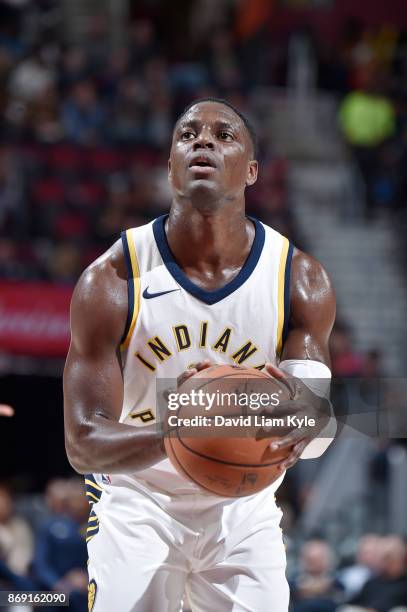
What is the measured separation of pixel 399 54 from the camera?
49.8ft

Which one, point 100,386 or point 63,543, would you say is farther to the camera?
point 63,543

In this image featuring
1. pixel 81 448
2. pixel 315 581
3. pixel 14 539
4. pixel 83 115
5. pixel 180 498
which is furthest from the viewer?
pixel 83 115

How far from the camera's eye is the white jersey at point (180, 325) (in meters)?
3.96

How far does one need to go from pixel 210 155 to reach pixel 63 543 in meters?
4.53

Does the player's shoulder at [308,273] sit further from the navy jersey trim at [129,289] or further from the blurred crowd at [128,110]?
the blurred crowd at [128,110]

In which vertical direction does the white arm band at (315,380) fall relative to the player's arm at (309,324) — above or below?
below

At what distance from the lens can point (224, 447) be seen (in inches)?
132

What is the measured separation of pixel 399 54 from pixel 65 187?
19.9 ft

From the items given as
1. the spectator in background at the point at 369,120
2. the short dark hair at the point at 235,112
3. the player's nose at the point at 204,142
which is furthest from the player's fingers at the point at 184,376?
the spectator in background at the point at 369,120

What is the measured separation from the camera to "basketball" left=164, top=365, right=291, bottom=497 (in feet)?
11.0

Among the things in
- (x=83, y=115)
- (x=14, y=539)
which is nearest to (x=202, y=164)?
(x=14, y=539)

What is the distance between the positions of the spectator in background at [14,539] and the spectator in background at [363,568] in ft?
7.81

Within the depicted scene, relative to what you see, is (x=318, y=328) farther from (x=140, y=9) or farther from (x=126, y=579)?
(x=140, y=9)

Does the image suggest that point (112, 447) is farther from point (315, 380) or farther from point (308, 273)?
point (308, 273)
